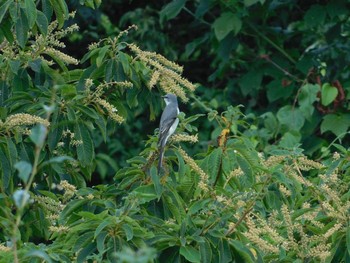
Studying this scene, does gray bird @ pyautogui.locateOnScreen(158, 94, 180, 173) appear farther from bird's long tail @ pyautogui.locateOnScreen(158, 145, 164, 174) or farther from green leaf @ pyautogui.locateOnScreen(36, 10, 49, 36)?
green leaf @ pyautogui.locateOnScreen(36, 10, 49, 36)

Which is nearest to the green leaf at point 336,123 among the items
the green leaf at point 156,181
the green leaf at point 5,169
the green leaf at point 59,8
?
the green leaf at point 59,8

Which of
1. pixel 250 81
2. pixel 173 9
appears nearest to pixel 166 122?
pixel 173 9

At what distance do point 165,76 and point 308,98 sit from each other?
412cm

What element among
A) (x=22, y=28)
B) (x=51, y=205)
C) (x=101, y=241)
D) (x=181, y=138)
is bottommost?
(x=51, y=205)

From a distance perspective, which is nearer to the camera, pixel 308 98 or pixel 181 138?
pixel 181 138

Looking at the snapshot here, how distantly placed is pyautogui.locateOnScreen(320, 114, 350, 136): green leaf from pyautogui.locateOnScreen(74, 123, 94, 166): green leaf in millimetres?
4086

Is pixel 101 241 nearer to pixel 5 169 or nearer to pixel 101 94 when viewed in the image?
pixel 5 169

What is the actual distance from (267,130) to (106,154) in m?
2.65

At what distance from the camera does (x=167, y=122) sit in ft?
16.9

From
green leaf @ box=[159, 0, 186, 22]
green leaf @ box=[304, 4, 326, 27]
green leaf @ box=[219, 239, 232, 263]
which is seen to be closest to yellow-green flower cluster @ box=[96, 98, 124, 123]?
green leaf @ box=[219, 239, 232, 263]

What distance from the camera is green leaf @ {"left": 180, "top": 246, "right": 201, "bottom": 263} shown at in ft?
13.8

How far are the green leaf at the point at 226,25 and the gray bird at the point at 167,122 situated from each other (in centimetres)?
398

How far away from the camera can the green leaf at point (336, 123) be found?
9.11 metres

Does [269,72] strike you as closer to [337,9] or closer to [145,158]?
[337,9]
